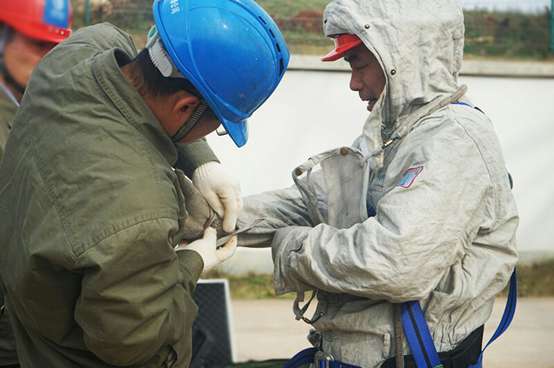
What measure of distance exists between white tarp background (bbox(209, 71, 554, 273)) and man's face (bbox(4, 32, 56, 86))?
400 centimetres

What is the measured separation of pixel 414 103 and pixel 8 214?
1247 mm

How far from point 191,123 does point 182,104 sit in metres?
0.07

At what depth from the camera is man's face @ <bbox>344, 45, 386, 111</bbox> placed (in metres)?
2.57

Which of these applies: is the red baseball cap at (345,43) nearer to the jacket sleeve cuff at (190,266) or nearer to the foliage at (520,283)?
the jacket sleeve cuff at (190,266)

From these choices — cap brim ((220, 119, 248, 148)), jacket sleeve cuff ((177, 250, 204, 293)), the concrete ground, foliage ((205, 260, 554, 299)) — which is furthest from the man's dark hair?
foliage ((205, 260, 554, 299))

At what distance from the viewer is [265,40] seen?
1.96 meters

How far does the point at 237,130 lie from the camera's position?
209 centimetres

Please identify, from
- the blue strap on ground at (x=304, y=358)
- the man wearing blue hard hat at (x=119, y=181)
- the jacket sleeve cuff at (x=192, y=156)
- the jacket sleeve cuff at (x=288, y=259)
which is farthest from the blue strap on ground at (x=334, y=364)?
the jacket sleeve cuff at (x=192, y=156)

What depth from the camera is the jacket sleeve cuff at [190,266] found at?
2.03 meters

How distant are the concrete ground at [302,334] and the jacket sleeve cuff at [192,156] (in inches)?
107

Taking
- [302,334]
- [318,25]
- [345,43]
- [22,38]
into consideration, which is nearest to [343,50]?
[345,43]

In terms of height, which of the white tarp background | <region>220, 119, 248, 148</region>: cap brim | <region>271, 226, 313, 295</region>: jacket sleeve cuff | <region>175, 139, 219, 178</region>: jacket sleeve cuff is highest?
<region>220, 119, 248, 148</region>: cap brim

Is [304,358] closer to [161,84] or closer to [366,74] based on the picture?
[366,74]

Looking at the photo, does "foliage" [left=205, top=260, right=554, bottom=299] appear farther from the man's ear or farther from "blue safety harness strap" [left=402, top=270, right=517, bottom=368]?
the man's ear
